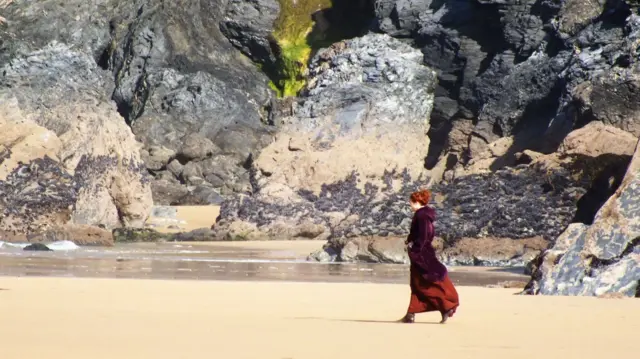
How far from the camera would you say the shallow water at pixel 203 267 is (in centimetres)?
1519

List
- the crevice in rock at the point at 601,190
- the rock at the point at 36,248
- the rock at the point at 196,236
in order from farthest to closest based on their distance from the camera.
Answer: the rock at the point at 196,236 → the rock at the point at 36,248 → the crevice in rock at the point at 601,190

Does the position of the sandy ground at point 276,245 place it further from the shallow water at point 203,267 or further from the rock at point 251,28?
the rock at point 251,28

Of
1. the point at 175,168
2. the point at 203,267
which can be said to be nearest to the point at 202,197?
the point at 175,168

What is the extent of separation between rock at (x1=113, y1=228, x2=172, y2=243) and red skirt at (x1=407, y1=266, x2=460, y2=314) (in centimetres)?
1902

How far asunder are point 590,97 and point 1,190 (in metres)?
14.0

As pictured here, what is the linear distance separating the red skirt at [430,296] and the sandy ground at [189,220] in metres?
22.1

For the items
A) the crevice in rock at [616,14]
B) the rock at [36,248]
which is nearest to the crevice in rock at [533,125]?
the crevice in rock at [616,14]

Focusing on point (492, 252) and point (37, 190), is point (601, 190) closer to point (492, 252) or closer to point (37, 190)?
point (492, 252)

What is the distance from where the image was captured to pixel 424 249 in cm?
888

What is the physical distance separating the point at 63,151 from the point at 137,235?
138 inches

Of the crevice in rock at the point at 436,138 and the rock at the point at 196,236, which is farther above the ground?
the crevice in rock at the point at 436,138

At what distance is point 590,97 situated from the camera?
28500 mm

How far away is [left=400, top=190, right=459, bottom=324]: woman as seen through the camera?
8711mm

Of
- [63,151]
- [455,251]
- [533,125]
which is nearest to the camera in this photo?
[455,251]
